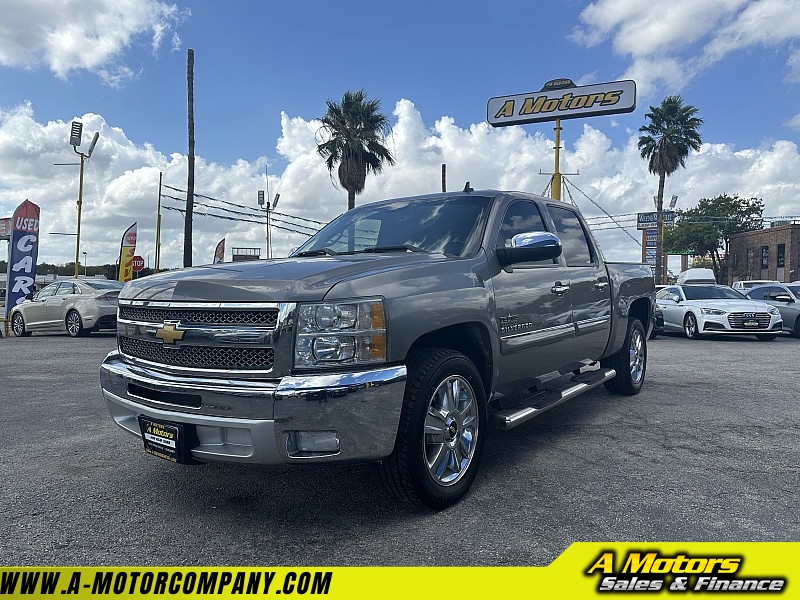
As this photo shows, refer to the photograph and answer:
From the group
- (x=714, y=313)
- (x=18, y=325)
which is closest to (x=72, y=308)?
(x=18, y=325)

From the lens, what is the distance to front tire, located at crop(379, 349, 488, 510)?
307 cm

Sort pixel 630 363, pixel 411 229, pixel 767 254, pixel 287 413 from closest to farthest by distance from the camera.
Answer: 1. pixel 287 413
2. pixel 411 229
3. pixel 630 363
4. pixel 767 254

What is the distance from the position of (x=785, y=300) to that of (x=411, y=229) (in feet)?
48.4

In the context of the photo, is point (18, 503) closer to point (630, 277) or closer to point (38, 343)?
point (630, 277)

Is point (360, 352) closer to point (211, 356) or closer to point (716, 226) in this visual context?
point (211, 356)

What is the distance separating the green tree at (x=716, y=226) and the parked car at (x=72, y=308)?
50.3m

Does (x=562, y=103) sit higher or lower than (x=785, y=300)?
higher

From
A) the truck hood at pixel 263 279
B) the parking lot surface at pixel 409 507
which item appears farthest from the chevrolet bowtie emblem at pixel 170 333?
the parking lot surface at pixel 409 507

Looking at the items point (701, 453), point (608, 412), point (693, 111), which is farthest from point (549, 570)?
point (693, 111)

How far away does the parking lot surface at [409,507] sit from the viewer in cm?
285

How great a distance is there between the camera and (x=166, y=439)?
3.08 metres

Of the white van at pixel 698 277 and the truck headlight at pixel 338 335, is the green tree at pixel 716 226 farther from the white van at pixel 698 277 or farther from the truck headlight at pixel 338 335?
the truck headlight at pixel 338 335

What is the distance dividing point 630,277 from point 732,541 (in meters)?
3.79

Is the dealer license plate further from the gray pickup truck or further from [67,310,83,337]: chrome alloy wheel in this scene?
[67,310,83,337]: chrome alloy wheel
